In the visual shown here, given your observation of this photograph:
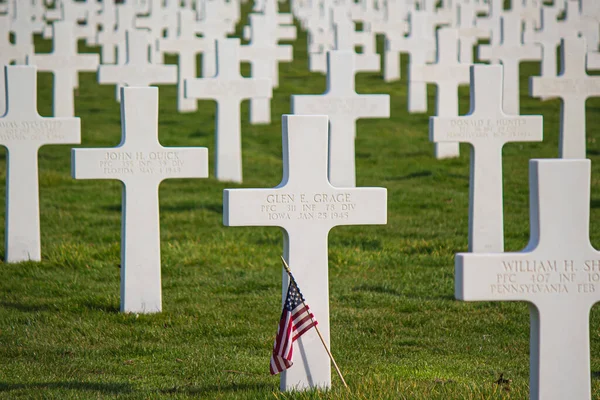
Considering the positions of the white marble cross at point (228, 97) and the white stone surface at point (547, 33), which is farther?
the white stone surface at point (547, 33)

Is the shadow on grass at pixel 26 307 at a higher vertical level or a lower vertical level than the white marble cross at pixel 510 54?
lower

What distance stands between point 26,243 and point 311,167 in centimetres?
377

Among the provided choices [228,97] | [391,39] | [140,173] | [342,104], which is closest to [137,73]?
[228,97]

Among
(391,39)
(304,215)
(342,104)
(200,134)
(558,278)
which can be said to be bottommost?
(200,134)

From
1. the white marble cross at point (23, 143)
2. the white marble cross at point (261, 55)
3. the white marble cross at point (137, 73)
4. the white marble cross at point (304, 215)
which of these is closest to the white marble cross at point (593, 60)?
the white marble cross at point (261, 55)

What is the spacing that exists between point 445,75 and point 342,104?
2.68 meters

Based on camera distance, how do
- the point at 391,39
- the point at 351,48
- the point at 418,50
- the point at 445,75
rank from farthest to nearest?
1. the point at 391,39
2. the point at 418,50
3. the point at 351,48
4. the point at 445,75

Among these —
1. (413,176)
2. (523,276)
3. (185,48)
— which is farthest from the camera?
(185,48)

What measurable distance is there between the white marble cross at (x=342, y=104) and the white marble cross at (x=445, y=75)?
7.47 feet

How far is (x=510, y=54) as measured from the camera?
16.4 metres

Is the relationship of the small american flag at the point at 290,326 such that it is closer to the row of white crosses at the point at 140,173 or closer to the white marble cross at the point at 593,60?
the row of white crosses at the point at 140,173

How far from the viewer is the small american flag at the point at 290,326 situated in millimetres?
4922

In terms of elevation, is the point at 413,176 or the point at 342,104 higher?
the point at 342,104

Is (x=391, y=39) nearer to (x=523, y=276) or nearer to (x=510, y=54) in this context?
(x=510, y=54)
